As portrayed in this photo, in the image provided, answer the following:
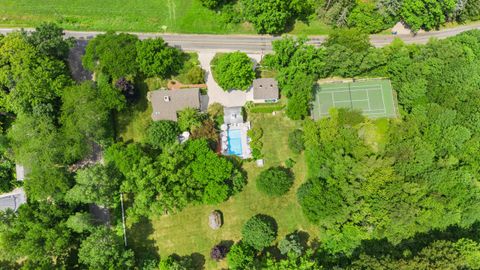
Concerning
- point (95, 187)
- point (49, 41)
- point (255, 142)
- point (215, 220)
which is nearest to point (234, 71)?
point (255, 142)

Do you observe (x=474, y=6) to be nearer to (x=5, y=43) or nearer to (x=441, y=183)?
(x=441, y=183)

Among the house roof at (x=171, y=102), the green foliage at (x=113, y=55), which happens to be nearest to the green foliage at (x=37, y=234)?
the house roof at (x=171, y=102)

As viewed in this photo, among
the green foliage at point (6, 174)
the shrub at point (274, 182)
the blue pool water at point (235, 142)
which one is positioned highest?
the blue pool water at point (235, 142)

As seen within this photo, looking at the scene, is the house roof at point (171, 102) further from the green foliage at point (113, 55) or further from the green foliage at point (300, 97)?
the green foliage at point (300, 97)

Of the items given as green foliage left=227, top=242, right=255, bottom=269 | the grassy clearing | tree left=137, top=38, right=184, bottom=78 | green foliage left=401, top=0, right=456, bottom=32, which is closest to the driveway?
tree left=137, top=38, right=184, bottom=78

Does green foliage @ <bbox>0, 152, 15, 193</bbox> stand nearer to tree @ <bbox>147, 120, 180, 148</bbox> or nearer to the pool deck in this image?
tree @ <bbox>147, 120, 180, 148</bbox>

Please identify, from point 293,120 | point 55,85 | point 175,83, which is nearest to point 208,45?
point 175,83
